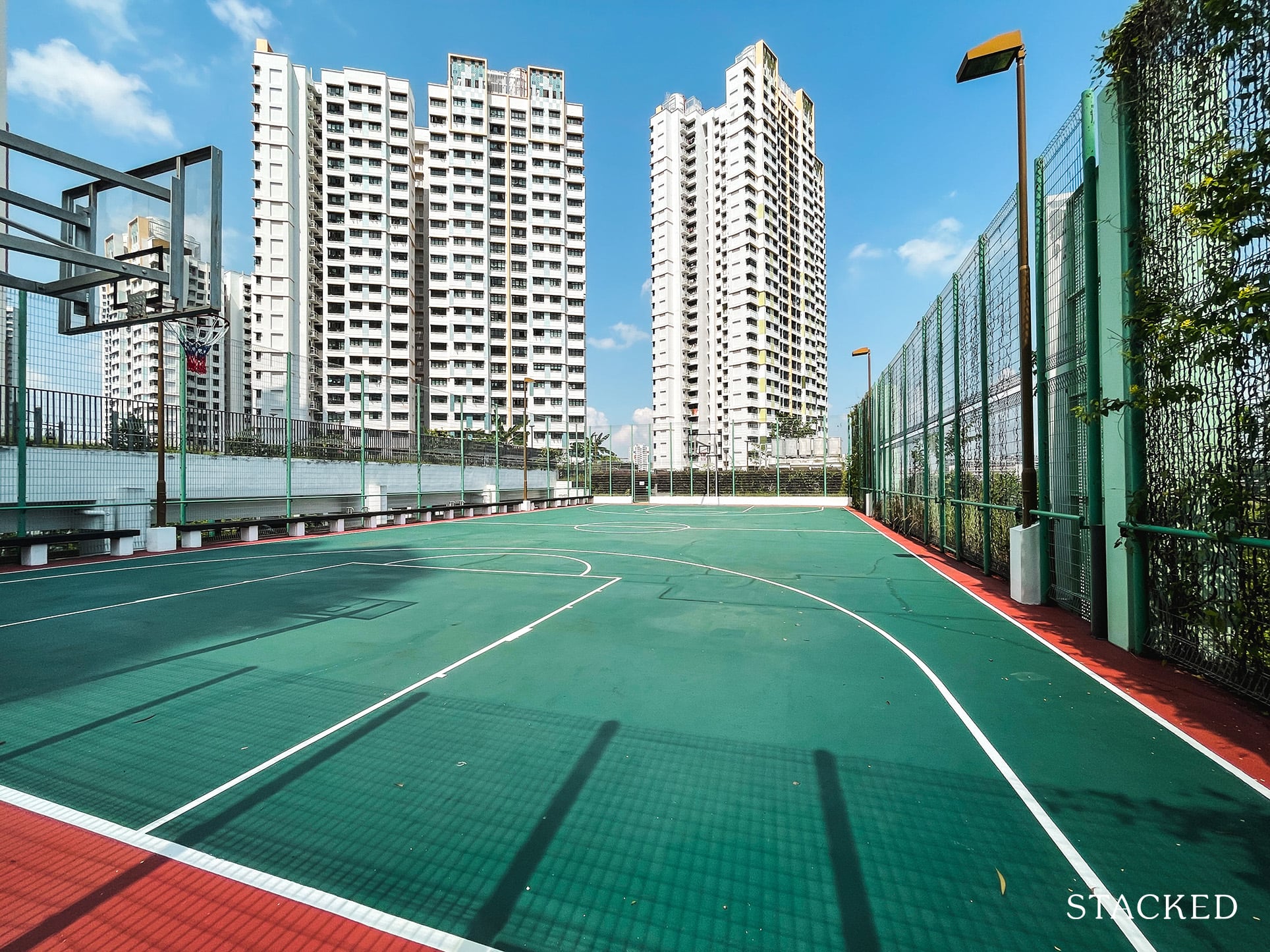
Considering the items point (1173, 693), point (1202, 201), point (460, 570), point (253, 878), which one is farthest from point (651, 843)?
point (460, 570)

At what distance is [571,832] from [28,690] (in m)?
5.09

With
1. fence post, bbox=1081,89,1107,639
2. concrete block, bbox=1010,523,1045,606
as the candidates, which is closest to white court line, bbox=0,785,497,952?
fence post, bbox=1081,89,1107,639

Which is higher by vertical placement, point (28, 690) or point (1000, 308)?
point (1000, 308)

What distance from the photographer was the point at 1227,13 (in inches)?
152

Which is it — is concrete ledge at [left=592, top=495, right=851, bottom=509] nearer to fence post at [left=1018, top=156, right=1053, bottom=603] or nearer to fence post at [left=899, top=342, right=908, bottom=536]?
fence post at [left=899, top=342, right=908, bottom=536]

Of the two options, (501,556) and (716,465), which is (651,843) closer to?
(501,556)

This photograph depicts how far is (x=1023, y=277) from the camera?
7.73 m

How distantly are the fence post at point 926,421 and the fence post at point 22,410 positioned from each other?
19859 mm

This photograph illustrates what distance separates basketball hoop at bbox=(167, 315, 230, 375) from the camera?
13.7 m

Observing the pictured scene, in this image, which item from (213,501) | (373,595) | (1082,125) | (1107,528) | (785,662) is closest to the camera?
(785,662)

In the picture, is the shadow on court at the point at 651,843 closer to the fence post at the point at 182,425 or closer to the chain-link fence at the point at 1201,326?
the chain-link fence at the point at 1201,326

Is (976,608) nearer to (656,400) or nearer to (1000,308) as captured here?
(1000,308)

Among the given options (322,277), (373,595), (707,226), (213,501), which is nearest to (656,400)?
(707,226)

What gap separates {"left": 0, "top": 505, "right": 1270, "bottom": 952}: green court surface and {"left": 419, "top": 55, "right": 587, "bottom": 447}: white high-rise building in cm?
6899
